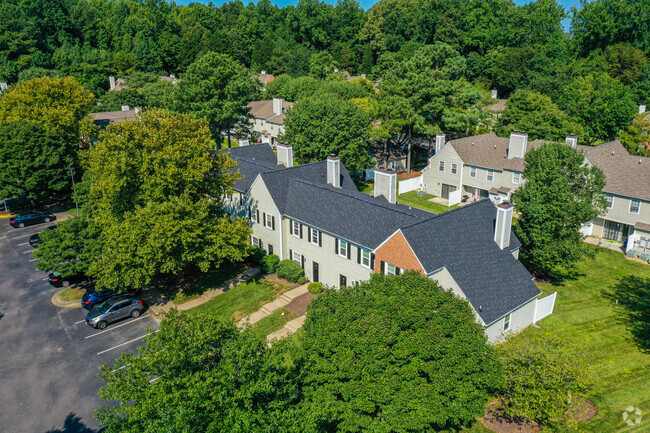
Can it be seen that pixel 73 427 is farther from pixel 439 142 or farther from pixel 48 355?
pixel 439 142

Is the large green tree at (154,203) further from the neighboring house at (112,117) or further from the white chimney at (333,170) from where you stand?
the neighboring house at (112,117)

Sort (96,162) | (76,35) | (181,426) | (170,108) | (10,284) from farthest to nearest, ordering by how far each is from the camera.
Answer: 1. (76,35)
2. (170,108)
3. (10,284)
4. (96,162)
5. (181,426)

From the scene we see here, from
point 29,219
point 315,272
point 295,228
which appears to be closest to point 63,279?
point 29,219

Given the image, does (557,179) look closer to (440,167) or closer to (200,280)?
(440,167)

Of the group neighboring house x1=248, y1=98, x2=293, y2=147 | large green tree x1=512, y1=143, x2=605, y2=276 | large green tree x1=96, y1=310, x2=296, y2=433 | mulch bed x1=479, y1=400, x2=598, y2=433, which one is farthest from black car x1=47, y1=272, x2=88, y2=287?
neighboring house x1=248, y1=98, x2=293, y2=147

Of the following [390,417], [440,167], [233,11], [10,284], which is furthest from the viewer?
[233,11]

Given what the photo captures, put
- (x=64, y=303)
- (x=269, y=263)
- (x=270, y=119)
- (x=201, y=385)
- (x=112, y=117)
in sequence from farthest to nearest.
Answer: (x=270, y=119) → (x=112, y=117) → (x=269, y=263) → (x=64, y=303) → (x=201, y=385)

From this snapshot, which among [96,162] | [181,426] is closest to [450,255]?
[181,426]

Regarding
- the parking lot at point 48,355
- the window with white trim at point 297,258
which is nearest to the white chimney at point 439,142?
the window with white trim at point 297,258
